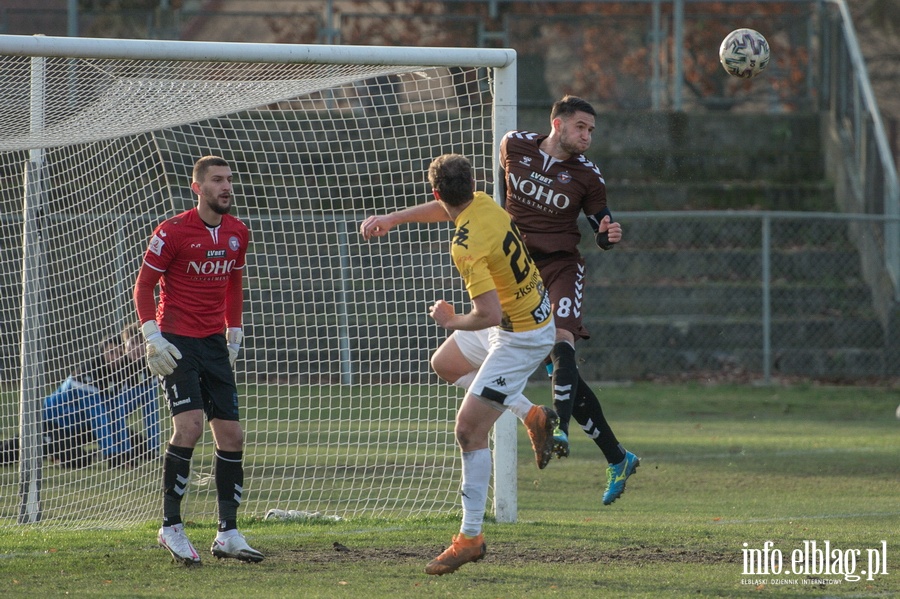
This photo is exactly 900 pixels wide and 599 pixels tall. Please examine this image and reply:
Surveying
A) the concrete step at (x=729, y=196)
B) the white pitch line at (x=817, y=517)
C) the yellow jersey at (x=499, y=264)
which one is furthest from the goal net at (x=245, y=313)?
the concrete step at (x=729, y=196)

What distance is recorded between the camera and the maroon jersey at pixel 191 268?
6668 millimetres

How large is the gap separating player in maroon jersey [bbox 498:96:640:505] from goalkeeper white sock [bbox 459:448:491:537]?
1.26m

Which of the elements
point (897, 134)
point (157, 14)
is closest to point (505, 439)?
point (157, 14)

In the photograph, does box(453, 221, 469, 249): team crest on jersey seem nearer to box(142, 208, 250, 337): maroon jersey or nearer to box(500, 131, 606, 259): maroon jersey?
box(500, 131, 606, 259): maroon jersey

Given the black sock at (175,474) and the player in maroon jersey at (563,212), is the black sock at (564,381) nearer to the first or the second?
the player in maroon jersey at (563,212)

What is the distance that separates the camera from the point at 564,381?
7133mm

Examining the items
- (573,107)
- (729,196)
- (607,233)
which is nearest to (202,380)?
(607,233)

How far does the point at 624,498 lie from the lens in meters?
8.98

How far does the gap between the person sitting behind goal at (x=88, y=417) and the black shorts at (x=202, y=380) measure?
2.85 metres

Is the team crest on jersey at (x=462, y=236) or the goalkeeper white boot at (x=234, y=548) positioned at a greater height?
the team crest on jersey at (x=462, y=236)

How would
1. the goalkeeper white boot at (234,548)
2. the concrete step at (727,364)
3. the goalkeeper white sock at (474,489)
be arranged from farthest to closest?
the concrete step at (727,364), the goalkeeper white boot at (234,548), the goalkeeper white sock at (474,489)

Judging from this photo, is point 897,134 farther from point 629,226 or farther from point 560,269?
point 560,269

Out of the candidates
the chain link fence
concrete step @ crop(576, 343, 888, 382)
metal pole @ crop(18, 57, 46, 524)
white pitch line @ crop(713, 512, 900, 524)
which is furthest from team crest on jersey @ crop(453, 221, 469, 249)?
concrete step @ crop(576, 343, 888, 382)

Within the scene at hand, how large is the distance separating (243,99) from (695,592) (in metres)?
4.63
